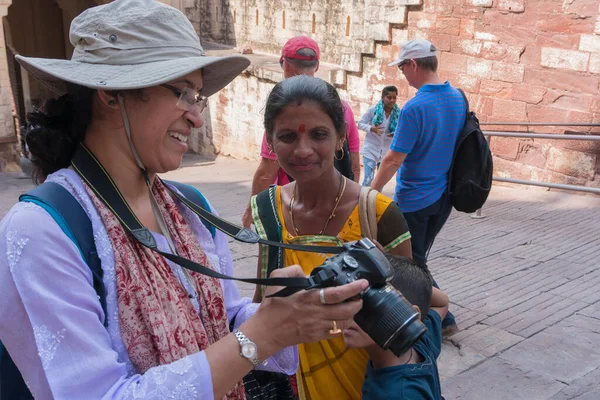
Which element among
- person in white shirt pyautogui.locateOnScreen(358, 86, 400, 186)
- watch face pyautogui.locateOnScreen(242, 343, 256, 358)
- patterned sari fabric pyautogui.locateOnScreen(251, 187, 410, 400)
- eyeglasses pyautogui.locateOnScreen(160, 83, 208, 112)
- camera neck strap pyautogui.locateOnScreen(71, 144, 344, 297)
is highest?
eyeglasses pyautogui.locateOnScreen(160, 83, 208, 112)

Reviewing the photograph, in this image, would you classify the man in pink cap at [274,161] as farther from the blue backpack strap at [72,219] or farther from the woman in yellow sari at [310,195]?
the blue backpack strap at [72,219]

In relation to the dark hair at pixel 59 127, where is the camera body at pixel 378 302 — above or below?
below

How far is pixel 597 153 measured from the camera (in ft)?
23.6

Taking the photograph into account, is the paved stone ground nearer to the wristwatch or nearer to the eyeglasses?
the wristwatch

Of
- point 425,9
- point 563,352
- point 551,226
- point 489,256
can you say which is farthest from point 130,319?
point 425,9

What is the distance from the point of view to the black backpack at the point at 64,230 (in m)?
1.27

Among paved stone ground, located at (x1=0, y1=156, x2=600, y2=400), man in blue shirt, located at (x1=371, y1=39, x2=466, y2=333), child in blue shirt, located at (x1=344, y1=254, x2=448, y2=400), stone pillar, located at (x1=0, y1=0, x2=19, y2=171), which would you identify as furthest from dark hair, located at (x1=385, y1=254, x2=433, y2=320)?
stone pillar, located at (x1=0, y1=0, x2=19, y2=171)

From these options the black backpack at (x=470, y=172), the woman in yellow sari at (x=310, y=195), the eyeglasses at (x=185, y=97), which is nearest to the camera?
the eyeglasses at (x=185, y=97)

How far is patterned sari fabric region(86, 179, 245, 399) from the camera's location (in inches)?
51.5

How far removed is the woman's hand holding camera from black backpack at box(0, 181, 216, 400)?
336mm

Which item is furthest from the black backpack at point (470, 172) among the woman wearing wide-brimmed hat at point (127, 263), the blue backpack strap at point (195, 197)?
the woman wearing wide-brimmed hat at point (127, 263)

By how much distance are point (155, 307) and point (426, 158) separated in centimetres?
269

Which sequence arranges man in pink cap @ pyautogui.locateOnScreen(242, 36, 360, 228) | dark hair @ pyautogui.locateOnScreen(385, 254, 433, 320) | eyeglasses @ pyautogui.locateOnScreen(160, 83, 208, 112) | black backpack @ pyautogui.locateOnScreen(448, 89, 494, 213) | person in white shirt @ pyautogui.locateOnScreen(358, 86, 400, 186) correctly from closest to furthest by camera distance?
eyeglasses @ pyautogui.locateOnScreen(160, 83, 208, 112), dark hair @ pyautogui.locateOnScreen(385, 254, 433, 320), man in pink cap @ pyautogui.locateOnScreen(242, 36, 360, 228), black backpack @ pyautogui.locateOnScreen(448, 89, 494, 213), person in white shirt @ pyautogui.locateOnScreen(358, 86, 400, 186)

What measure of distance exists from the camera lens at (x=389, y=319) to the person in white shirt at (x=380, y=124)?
604cm
